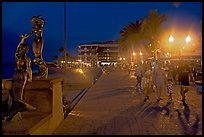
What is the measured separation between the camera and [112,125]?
7305mm

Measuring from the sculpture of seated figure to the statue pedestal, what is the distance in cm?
25

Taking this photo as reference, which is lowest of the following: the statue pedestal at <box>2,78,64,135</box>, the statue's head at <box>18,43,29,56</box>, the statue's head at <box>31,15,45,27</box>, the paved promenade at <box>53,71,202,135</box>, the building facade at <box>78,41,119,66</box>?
the paved promenade at <box>53,71,202,135</box>

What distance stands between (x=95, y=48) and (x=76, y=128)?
133 meters

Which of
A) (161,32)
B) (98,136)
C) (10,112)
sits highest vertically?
(161,32)

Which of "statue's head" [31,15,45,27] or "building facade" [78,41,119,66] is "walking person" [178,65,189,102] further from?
"building facade" [78,41,119,66]

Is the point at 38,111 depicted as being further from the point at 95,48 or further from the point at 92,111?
the point at 95,48

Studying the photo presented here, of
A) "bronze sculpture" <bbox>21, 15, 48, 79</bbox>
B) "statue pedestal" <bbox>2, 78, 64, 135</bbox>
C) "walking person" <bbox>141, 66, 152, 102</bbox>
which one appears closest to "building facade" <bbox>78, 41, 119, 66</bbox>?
"walking person" <bbox>141, 66, 152, 102</bbox>

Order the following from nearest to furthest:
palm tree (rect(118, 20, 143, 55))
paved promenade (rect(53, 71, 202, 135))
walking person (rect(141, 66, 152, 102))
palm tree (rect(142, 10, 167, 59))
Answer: paved promenade (rect(53, 71, 202, 135)) → walking person (rect(141, 66, 152, 102)) → palm tree (rect(142, 10, 167, 59)) → palm tree (rect(118, 20, 143, 55))

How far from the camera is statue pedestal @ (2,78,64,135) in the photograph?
6159 millimetres

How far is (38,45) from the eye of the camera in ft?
27.3

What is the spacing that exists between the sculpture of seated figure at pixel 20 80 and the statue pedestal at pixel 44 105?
249 mm

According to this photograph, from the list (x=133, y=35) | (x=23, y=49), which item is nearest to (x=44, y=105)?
(x=23, y=49)

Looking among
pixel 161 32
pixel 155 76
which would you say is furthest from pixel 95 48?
pixel 155 76

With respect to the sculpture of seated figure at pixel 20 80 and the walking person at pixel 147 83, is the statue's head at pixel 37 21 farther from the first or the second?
the walking person at pixel 147 83
